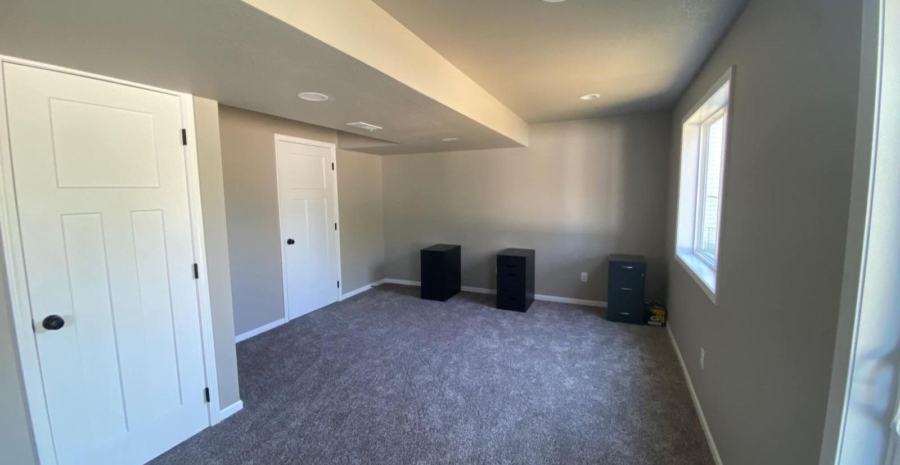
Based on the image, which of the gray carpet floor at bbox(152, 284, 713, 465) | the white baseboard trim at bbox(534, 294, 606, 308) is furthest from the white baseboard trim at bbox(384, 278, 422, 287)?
the white baseboard trim at bbox(534, 294, 606, 308)

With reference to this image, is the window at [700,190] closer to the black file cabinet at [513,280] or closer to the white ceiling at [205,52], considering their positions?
the black file cabinet at [513,280]

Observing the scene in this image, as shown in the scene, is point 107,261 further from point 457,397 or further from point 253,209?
point 457,397

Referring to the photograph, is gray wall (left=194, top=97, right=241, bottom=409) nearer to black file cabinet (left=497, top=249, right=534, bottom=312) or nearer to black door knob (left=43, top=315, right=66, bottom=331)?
black door knob (left=43, top=315, right=66, bottom=331)

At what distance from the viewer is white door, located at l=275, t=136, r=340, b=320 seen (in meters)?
4.07

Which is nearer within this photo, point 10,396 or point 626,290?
point 10,396

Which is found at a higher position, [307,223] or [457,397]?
[307,223]

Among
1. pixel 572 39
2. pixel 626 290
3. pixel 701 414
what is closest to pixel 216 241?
pixel 572 39

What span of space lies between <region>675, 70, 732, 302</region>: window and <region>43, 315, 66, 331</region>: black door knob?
12.0 feet

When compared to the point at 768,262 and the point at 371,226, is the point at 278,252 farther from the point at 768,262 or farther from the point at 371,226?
the point at 768,262

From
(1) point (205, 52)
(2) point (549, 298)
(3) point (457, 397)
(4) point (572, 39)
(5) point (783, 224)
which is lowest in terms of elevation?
Answer: (3) point (457, 397)

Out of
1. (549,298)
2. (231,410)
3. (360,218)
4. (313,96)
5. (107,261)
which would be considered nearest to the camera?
(107,261)

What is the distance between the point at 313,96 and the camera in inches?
83.8

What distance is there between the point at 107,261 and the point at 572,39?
2.76 meters

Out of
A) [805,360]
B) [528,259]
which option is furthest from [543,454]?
[528,259]
